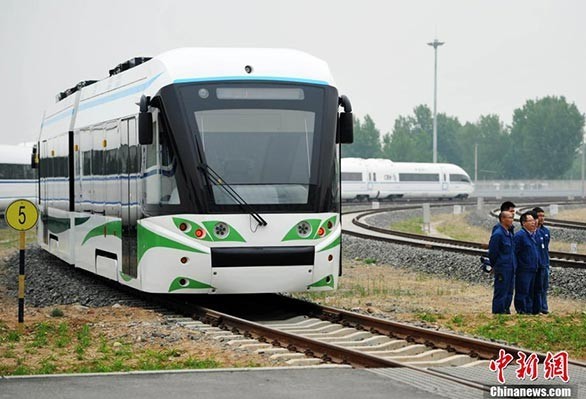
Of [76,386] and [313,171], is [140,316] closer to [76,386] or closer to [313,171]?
[313,171]

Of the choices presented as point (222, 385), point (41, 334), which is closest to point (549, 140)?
point (41, 334)

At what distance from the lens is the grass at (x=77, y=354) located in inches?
465

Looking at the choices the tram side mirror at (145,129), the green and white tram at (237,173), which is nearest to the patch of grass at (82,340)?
the green and white tram at (237,173)

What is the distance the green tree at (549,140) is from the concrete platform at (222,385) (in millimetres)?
150691

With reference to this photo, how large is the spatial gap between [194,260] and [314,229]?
1.71 meters

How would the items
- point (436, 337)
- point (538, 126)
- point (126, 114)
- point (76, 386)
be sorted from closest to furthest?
point (76, 386) → point (436, 337) → point (126, 114) → point (538, 126)

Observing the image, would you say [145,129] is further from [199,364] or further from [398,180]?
[398,180]

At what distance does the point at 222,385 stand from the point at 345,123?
7.22m

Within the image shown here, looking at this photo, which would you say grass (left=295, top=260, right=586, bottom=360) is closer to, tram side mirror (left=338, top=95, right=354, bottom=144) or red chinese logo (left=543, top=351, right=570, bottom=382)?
red chinese logo (left=543, top=351, right=570, bottom=382)

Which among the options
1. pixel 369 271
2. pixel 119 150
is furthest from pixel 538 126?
pixel 119 150

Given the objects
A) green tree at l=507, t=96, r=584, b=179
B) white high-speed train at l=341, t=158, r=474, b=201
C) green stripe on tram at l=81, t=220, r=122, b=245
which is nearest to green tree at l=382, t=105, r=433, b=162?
green tree at l=507, t=96, r=584, b=179

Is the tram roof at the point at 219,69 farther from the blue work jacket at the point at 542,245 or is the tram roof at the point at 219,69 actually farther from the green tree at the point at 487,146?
the green tree at the point at 487,146

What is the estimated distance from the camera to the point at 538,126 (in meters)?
161

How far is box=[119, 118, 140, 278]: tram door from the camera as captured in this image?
17328mm
